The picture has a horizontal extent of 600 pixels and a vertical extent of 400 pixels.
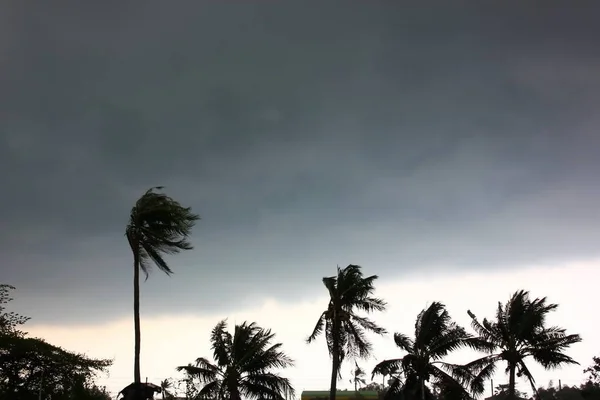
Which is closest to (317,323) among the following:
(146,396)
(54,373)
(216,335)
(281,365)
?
(281,365)

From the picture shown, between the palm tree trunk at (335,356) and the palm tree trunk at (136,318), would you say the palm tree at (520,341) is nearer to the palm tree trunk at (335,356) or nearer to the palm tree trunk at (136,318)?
the palm tree trunk at (335,356)

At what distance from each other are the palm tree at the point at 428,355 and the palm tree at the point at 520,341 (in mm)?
1645

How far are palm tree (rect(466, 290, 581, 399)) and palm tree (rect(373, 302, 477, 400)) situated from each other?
1645mm

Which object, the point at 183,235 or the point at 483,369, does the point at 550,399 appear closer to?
the point at 483,369

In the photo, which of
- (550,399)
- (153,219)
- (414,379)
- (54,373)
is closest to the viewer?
(153,219)

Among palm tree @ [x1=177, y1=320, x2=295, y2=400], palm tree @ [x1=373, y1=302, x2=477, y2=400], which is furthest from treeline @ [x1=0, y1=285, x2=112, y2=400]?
palm tree @ [x1=373, y1=302, x2=477, y2=400]

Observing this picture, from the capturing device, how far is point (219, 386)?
120 feet

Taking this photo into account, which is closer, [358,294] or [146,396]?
[146,396]

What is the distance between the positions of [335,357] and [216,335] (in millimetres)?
10819

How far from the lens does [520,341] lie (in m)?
36.2

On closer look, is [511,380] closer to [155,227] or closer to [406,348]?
[406,348]

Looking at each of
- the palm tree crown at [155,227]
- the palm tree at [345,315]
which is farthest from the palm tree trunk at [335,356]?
the palm tree crown at [155,227]

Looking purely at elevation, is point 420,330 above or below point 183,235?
below

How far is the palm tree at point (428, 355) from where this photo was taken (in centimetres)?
3506
